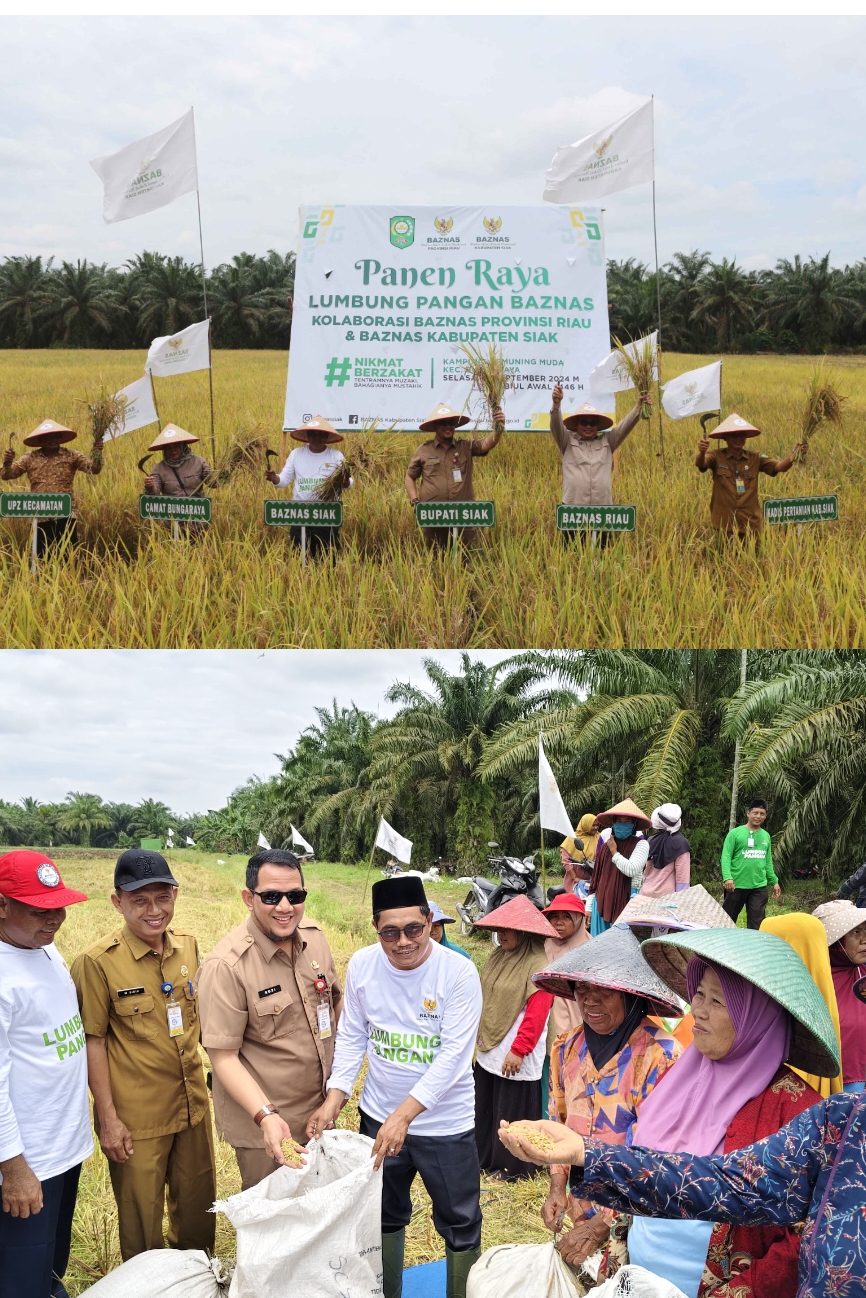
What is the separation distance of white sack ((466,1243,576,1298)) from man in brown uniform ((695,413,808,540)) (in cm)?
475

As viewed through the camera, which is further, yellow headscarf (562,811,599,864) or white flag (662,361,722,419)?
white flag (662,361,722,419)

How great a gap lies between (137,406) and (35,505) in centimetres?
142

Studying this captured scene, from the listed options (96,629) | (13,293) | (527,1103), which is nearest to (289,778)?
(96,629)

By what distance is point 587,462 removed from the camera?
256 inches

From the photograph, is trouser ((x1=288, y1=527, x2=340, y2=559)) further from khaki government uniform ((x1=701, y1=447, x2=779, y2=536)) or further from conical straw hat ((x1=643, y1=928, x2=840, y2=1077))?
conical straw hat ((x1=643, y1=928, x2=840, y2=1077))

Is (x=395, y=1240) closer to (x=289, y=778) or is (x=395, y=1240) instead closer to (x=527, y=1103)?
(x=527, y=1103)

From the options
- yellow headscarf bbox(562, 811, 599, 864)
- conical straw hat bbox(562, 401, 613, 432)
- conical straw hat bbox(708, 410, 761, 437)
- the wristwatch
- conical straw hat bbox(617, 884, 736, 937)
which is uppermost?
conical straw hat bbox(562, 401, 613, 432)

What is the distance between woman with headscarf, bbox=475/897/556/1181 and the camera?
413 centimetres

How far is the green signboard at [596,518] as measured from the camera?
6.10 metres

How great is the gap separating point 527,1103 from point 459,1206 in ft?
4.74

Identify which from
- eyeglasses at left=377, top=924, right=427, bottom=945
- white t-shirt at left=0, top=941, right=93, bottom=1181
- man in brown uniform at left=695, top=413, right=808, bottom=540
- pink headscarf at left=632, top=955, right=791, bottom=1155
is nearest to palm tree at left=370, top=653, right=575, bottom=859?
man in brown uniform at left=695, top=413, right=808, bottom=540

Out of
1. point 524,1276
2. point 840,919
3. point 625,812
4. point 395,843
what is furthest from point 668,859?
point 524,1276

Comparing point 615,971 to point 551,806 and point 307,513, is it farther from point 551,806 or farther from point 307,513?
point 307,513

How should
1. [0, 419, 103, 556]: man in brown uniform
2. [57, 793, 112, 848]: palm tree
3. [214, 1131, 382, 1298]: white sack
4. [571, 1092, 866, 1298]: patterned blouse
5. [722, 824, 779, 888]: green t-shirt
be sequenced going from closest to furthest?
[571, 1092, 866, 1298]: patterned blouse
[214, 1131, 382, 1298]: white sack
[0, 419, 103, 556]: man in brown uniform
[722, 824, 779, 888]: green t-shirt
[57, 793, 112, 848]: palm tree
